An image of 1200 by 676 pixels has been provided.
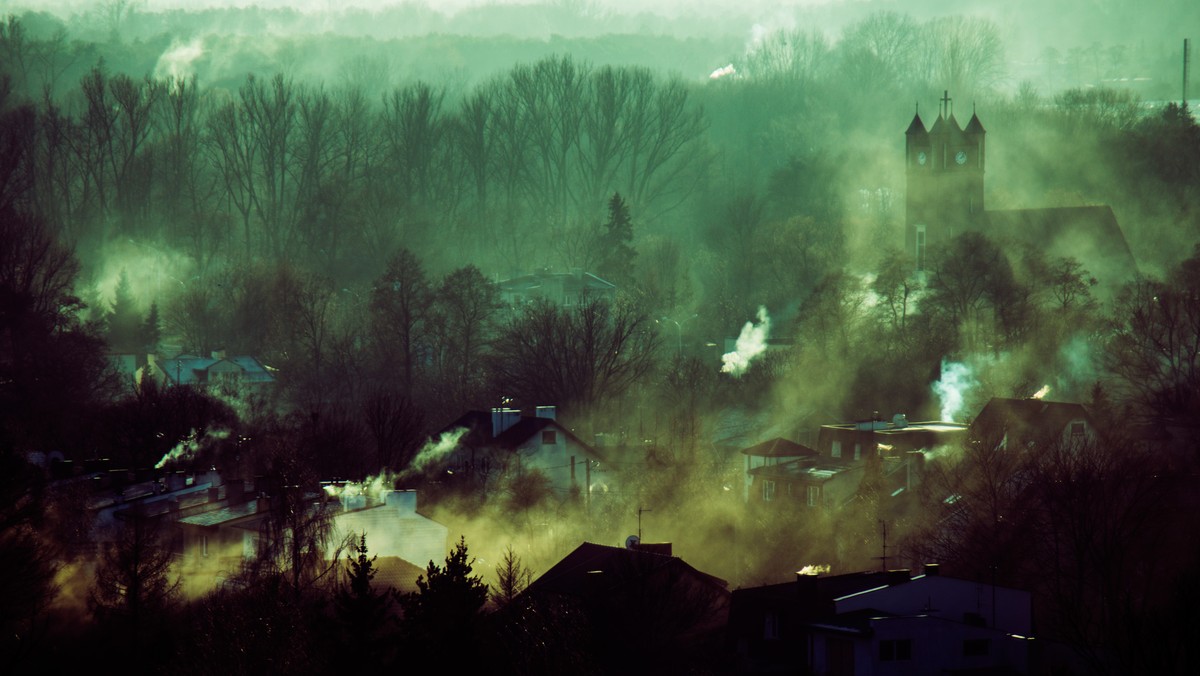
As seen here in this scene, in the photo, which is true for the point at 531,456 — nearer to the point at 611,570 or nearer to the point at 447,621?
the point at 611,570

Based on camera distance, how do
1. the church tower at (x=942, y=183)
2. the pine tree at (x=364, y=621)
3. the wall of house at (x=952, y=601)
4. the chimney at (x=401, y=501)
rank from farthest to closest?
the church tower at (x=942, y=183), the chimney at (x=401, y=501), the wall of house at (x=952, y=601), the pine tree at (x=364, y=621)

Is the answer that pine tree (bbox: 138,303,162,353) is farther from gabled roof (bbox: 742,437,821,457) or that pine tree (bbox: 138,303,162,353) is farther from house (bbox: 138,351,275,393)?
gabled roof (bbox: 742,437,821,457)

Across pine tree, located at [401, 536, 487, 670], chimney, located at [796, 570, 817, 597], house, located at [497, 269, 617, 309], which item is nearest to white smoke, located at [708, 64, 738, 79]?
house, located at [497, 269, 617, 309]

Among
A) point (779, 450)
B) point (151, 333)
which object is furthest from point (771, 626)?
point (151, 333)

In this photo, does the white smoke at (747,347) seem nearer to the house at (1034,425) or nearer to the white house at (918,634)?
the house at (1034,425)

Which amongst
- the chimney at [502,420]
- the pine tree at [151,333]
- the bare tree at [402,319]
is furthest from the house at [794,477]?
the pine tree at [151,333]

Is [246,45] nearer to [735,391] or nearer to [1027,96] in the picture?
[1027,96]
